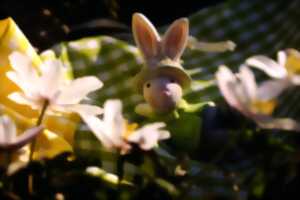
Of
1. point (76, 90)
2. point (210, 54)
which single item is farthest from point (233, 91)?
point (210, 54)

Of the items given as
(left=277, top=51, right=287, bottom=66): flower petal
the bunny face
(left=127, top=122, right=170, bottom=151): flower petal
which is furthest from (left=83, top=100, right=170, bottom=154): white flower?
the bunny face

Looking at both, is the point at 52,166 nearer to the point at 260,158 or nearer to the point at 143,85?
the point at 260,158

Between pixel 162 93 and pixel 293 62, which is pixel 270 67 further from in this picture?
pixel 162 93

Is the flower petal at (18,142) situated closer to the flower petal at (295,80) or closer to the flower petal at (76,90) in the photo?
the flower petal at (76,90)

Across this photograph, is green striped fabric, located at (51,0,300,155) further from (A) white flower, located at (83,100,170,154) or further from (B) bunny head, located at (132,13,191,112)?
(A) white flower, located at (83,100,170,154)

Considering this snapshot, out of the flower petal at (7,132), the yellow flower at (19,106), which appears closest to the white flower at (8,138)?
the flower petal at (7,132)

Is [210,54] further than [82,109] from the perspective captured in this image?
Yes
